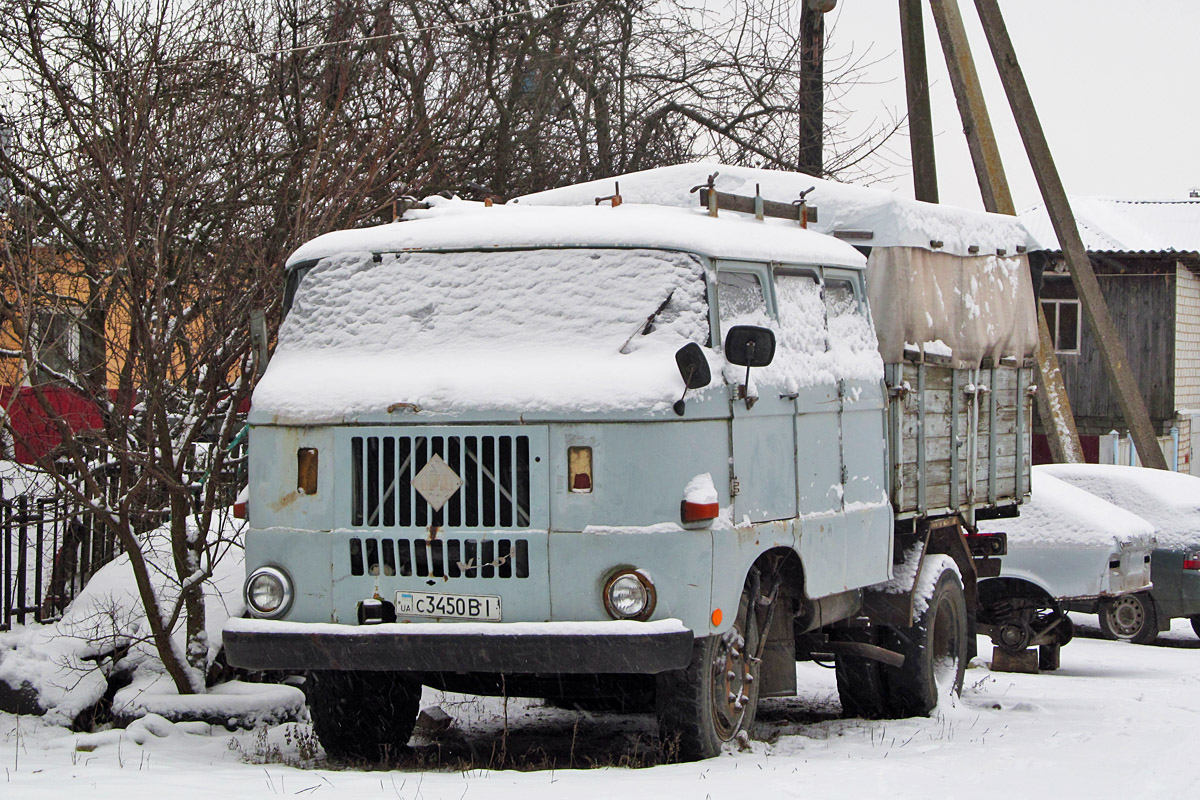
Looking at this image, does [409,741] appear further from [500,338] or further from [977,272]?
[977,272]

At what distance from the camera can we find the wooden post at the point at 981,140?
15.6 m

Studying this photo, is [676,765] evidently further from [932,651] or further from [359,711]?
[932,651]

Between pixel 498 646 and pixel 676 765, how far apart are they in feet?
3.09

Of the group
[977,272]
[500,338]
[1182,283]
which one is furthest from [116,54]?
[1182,283]

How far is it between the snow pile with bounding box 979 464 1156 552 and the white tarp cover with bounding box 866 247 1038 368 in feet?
9.64

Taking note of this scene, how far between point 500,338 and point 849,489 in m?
2.16

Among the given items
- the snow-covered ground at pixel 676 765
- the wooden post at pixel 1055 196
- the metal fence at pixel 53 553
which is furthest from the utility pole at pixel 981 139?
the metal fence at pixel 53 553

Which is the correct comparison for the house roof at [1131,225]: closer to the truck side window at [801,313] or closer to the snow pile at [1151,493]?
the snow pile at [1151,493]

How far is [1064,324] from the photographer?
29.9m

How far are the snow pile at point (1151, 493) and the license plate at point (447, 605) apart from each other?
359 inches

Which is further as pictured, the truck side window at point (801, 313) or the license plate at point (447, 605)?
the truck side window at point (801, 313)

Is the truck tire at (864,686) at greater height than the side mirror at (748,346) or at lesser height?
lesser

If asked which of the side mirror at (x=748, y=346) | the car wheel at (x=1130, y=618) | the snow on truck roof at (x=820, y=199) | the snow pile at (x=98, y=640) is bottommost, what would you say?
the car wheel at (x=1130, y=618)

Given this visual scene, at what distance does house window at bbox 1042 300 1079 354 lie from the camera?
1171 inches
